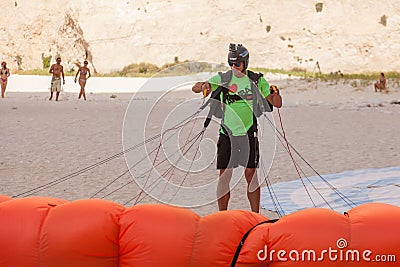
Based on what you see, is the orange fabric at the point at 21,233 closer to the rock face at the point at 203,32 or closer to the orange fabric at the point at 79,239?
the orange fabric at the point at 79,239

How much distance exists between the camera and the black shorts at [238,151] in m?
4.71

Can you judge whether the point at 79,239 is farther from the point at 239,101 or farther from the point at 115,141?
the point at 115,141

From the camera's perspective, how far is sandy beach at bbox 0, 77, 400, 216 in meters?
7.68

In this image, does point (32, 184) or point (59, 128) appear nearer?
point (32, 184)

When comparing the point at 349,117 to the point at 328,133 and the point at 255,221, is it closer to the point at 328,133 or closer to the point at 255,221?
the point at 328,133

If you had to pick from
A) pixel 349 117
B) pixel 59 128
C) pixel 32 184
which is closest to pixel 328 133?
pixel 349 117

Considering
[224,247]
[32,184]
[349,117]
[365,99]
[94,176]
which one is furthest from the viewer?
[365,99]

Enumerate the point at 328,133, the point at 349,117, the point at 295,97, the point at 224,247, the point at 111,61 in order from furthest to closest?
the point at 111,61
the point at 295,97
the point at 349,117
the point at 328,133
the point at 224,247

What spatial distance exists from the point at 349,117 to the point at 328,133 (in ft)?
11.6

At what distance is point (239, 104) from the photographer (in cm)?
478

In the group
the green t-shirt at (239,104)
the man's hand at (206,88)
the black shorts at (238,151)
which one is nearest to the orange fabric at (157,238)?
the man's hand at (206,88)

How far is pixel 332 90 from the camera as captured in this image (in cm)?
2341

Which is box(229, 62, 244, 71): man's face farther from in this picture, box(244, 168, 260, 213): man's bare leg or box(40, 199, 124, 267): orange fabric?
box(40, 199, 124, 267): orange fabric

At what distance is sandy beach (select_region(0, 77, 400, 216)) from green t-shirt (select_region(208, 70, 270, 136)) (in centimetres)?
40
